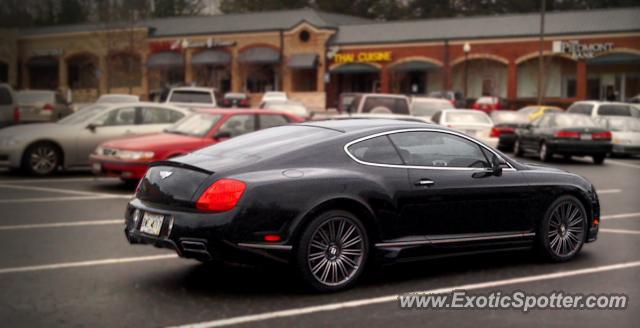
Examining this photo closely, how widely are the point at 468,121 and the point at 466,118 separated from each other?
20cm

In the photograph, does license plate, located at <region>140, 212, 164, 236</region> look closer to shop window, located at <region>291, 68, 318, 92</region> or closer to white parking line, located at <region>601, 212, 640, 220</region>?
white parking line, located at <region>601, 212, 640, 220</region>

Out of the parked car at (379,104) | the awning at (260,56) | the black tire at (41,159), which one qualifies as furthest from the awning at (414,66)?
the black tire at (41,159)

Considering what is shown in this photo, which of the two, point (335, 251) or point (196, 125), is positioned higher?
point (196, 125)

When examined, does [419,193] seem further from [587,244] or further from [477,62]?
[477,62]

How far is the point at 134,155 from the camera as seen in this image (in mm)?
13820

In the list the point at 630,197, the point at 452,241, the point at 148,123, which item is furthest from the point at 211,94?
the point at 452,241

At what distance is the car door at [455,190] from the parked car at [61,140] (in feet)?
32.5

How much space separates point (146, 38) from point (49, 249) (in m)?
61.3

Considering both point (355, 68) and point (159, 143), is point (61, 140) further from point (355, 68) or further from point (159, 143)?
point (355, 68)

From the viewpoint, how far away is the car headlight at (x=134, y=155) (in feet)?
45.0

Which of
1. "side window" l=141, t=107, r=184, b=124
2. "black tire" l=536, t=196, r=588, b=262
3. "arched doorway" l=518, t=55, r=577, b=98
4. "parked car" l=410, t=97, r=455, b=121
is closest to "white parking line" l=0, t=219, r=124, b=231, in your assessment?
"black tire" l=536, t=196, r=588, b=262

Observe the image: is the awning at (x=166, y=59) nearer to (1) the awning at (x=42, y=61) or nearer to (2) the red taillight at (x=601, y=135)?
(1) the awning at (x=42, y=61)

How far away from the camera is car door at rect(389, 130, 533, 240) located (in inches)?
285

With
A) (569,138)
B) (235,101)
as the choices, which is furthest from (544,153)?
(235,101)
